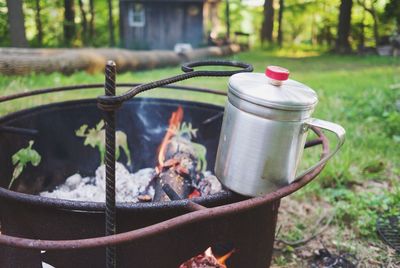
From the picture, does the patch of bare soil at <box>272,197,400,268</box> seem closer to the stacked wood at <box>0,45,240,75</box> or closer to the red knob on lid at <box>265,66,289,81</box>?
the red knob on lid at <box>265,66,289,81</box>

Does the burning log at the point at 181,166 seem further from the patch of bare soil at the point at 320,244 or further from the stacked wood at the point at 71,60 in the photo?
the stacked wood at the point at 71,60

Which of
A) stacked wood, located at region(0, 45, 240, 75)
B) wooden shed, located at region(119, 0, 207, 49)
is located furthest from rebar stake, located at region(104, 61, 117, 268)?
wooden shed, located at region(119, 0, 207, 49)

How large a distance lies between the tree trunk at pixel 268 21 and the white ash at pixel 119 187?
17.0 meters

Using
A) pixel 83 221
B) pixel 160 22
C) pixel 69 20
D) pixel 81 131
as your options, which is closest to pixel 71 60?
pixel 81 131

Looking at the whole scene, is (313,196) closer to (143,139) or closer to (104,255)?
(143,139)

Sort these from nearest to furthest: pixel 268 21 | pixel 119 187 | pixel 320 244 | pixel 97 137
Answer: pixel 119 187, pixel 97 137, pixel 320 244, pixel 268 21

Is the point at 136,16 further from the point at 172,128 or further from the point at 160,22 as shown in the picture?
the point at 172,128

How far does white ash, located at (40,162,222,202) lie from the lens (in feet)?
Answer: 7.17

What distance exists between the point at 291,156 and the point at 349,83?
711 cm

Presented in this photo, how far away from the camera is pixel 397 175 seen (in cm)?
359

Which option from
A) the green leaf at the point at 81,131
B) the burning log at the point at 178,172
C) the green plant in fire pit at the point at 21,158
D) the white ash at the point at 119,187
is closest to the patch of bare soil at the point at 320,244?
the white ash at the point at 119,187

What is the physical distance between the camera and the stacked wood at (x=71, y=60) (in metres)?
6.57

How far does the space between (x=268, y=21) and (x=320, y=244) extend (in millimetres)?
17003

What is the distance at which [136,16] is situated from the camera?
1681 centimetres
